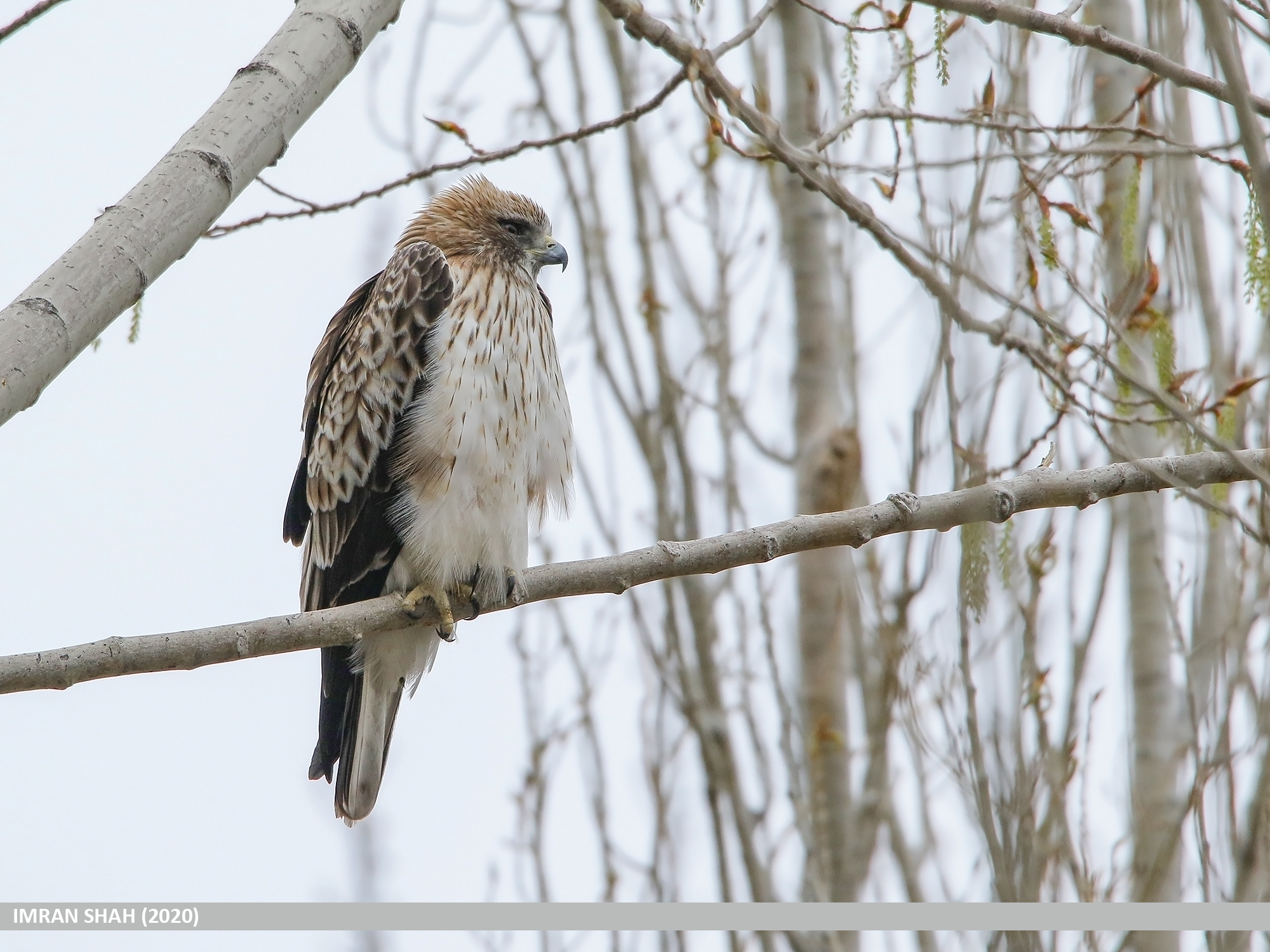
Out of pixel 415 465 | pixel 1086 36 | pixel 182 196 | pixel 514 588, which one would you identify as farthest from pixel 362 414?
pixel 1086 36

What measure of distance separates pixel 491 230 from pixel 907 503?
8.62 feet

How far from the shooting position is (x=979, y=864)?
3.85 meters

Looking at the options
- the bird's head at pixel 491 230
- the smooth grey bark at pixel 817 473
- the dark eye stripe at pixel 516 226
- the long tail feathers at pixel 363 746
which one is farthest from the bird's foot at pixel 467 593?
the dark eye stripe at pixel 516 226

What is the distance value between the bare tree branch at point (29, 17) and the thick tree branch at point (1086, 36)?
1996 mm

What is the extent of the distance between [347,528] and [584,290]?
99.2 inches

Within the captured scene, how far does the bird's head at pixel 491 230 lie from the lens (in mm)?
5188

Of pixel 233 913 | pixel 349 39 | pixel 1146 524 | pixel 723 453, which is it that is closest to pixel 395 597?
pixel 233 913

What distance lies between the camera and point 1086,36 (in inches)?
131

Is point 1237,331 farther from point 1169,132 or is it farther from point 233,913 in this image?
point 233,913

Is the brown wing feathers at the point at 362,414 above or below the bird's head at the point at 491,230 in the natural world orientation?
below

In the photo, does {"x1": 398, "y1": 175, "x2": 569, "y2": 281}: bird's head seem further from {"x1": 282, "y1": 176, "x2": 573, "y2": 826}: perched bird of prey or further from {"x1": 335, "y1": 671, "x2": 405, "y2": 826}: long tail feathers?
{"x1": 335, "y1": 671, "x2": 405, "y2": 826}: long tail feathers

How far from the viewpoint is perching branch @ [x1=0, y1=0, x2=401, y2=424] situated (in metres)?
2.25

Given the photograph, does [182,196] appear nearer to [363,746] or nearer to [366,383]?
[366,383]

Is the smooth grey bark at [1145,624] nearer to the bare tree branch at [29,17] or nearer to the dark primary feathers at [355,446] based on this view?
the dark primary feathers at [355,446]
